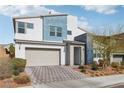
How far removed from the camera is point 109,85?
51.3ft

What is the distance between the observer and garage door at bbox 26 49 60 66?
24425 mm

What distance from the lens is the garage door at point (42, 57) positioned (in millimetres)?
24425

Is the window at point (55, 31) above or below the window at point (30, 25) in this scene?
below

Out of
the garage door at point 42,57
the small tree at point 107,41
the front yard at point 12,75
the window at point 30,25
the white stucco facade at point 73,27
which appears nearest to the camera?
the front yard at point 12,75

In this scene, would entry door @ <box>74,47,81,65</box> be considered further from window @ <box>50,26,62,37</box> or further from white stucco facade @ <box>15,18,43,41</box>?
white stucco facade @ <box>15,18,43,41</box>

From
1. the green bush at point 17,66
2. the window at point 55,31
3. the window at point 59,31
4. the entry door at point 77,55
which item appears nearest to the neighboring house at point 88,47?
the entry door at point 77,55

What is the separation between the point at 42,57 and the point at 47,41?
2.06 meters

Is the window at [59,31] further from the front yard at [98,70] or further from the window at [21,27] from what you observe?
the front yard at [98,70]

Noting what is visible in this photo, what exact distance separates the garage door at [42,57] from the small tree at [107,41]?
16.5 ft

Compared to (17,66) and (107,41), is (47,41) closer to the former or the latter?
(107,41)

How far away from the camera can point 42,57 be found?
25.5 meters

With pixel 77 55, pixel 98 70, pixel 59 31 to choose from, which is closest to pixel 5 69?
pixel 98 70

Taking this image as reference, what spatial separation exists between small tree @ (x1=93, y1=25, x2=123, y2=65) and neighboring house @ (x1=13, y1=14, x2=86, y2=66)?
2.87m
